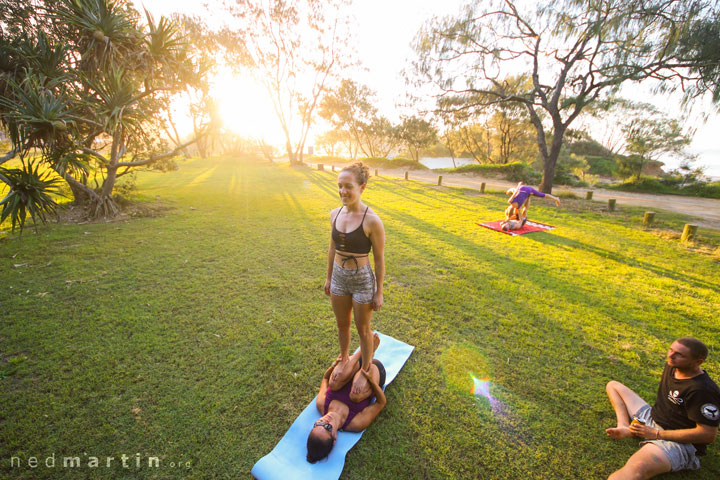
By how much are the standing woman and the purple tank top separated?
0.09m

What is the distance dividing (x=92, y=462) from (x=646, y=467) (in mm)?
4156

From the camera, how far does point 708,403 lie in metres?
1.94

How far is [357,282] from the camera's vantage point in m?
2.34

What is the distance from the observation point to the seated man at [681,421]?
1928mm

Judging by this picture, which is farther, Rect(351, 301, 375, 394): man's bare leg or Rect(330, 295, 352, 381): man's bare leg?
Rect(330, 295, 352, 381): man's bare leg

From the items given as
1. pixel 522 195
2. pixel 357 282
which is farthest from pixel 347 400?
pixel 522 195

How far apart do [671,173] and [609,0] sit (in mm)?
14697

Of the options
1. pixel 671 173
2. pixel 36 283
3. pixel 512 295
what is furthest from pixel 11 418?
pixel 671 173

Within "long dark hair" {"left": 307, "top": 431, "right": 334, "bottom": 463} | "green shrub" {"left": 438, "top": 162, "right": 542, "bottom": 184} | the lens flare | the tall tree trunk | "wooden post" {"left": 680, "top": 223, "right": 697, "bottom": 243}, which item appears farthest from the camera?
"green shrub" {"left": 438, "top": 162, "right": 542, "bottom": 184}

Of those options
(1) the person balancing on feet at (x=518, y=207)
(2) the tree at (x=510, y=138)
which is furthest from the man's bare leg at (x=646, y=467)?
(2) the tree at (x=510, y=138)

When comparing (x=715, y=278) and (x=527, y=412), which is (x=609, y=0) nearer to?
(x=715, y=278)

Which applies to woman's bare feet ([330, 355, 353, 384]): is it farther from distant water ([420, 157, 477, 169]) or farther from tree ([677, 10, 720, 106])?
distant water ([420, 157, 477, 169])

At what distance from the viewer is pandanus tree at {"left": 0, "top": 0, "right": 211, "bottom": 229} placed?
4.91 metres

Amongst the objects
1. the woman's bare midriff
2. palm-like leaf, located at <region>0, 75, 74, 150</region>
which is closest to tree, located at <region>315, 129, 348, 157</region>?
palm-like leaf, located at <region>0, 75, 74, 150</region>
